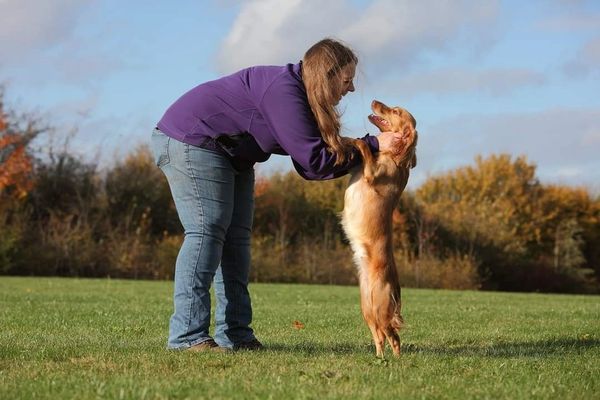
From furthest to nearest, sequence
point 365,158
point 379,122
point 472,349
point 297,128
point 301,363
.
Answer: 1. point 472,349
2. point 379,122
3. point 365,158
4. point 297,128
5. point 301,363

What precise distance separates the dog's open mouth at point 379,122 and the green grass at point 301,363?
67.6 inches

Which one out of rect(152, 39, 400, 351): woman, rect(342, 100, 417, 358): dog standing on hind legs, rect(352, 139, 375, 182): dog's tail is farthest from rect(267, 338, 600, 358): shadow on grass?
rect(352, 139, 375, 182): dog's tail

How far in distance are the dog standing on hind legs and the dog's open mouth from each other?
16 centimetres

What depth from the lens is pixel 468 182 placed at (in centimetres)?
4803

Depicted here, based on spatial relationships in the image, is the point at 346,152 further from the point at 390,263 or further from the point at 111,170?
the point at 111,170

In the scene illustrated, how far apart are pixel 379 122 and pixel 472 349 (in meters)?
2.19

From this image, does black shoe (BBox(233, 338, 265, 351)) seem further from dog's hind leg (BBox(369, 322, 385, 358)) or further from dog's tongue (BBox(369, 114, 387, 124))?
dog's tongue (BBox(369, 114, 387, 124))

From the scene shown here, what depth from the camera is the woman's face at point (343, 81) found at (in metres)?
5.89

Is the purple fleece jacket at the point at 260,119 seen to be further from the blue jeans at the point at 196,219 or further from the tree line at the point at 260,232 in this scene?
the tree line at the point at 260,232

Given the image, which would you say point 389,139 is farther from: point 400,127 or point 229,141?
point 229,141

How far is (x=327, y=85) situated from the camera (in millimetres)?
5785

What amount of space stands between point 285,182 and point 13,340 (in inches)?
1243

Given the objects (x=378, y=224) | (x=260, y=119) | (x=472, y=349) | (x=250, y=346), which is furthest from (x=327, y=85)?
(x=472, y=349)

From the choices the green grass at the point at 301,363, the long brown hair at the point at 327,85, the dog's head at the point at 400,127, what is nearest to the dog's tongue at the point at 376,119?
the dog's head at the point at 400,127
